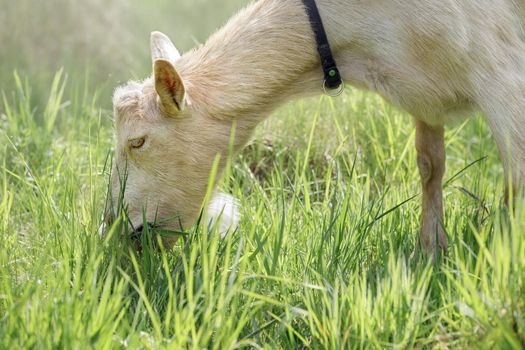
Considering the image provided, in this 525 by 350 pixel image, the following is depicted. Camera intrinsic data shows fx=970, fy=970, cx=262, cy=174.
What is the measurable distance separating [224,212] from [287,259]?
71cm

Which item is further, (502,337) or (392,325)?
(392,325)

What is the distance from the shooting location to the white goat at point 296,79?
14.5ft

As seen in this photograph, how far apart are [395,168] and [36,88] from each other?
188 inches

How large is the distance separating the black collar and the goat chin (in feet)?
2.72

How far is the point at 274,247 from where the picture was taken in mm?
4266

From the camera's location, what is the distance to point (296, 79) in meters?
4.74

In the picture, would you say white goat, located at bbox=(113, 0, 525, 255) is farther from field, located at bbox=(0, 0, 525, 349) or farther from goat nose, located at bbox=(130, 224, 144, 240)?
field, located at bbox=(0, 0, 525, 349)

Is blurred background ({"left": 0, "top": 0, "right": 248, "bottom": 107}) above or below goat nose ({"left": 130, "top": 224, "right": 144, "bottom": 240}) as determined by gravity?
above

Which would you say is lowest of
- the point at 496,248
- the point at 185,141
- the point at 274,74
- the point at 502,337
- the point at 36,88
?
the point at 502,337

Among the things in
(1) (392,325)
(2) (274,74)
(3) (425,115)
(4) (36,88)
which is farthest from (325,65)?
(4) (36,88)

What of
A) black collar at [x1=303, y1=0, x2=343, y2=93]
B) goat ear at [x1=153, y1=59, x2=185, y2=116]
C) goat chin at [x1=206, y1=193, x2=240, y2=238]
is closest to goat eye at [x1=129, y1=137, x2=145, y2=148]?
goat ear at [x1=153, y1=59, x2=185, y2=116]

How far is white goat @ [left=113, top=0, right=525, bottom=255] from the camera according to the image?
174 inches

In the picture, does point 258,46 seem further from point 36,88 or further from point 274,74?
point 36,88

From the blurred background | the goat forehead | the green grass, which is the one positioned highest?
the blurred background
